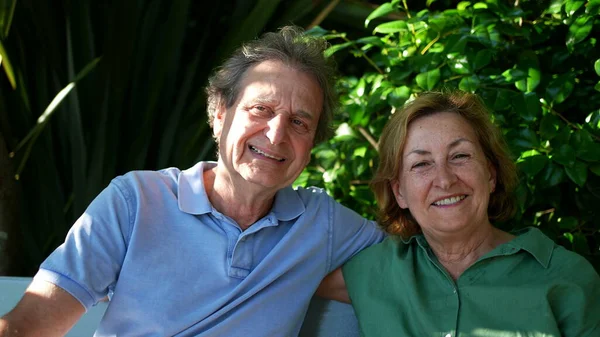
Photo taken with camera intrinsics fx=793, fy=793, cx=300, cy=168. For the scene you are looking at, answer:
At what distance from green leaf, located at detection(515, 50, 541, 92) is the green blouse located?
0.44 metres

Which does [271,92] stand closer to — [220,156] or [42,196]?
[220,156]

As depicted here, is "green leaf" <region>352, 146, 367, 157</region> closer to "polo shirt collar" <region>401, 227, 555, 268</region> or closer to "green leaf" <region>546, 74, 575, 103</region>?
"green leaf" <region>546, 74, 575, 103</region>

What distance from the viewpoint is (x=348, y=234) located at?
2.02 meters

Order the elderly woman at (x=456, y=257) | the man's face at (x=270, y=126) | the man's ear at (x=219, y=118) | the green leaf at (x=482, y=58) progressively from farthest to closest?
the green leaf at (x=482, y=58), the man's ear at (x=219, y=118), the man's face at (x=270, y=126), the elderly woman at (x=456, y=257)

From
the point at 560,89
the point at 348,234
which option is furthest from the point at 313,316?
the point at 560,89

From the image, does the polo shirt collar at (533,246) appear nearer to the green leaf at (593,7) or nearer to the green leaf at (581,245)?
the green leaf at (581,245)

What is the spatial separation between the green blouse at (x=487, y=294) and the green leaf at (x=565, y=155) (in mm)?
232

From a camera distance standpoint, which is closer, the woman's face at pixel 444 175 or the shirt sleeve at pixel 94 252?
the shirt sleeve at pixel 94 252

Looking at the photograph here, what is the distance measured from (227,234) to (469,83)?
0.80 m

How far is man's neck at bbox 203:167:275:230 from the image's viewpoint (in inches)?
74.5

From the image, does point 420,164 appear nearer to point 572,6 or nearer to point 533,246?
point 533,246

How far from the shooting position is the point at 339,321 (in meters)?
2.03

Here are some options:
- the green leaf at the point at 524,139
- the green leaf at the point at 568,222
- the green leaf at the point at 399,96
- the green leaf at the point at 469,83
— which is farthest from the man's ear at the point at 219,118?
the green leaf at the point at 568,222

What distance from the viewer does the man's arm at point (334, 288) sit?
201 centimetres
